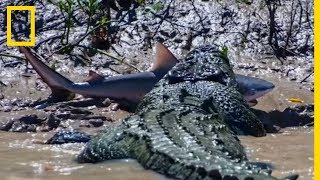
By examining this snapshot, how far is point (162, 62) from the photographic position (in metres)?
7.59

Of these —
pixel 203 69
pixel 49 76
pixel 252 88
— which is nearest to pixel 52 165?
pixel 49 76

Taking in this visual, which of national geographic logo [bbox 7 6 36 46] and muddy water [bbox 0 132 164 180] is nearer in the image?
muddy water [bbox 0 132 164 180]

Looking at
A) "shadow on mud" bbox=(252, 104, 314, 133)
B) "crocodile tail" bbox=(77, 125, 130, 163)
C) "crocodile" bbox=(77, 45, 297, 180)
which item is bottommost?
"shadow on mud" bbox=(252, 104, 314, 133)

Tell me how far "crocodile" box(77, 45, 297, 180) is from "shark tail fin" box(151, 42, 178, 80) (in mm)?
123

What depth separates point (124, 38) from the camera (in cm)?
894

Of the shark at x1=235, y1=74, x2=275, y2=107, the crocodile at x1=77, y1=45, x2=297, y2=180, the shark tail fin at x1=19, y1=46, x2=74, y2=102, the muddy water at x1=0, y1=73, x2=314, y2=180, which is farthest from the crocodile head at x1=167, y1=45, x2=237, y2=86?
the shark tail fin at x1=19, y1=46, x2=74, y2=102

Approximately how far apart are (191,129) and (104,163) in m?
0.57

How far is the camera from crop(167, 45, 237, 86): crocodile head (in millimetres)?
7230

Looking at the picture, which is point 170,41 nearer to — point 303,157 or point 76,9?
point 76,9

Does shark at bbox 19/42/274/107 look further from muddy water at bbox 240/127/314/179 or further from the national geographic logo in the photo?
the national geographic logo

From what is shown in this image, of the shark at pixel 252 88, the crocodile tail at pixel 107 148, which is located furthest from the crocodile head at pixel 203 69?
the crocodile tail at pixel 107 148

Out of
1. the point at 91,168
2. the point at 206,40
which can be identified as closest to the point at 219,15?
the point at 206,40

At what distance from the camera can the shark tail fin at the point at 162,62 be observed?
296 inches

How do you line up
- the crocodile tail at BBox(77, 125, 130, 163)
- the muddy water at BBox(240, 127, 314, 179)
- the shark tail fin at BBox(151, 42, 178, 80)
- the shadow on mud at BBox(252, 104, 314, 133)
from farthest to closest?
the shark tail fin at BBox(151, 42, 178, 80) → the shadow on mud at BBox(252, 104, 314, 133) → the crocodile tail at BBox(77, 125, 130, 163) → the muddy water at BBox(240, 127, 314, 179)
